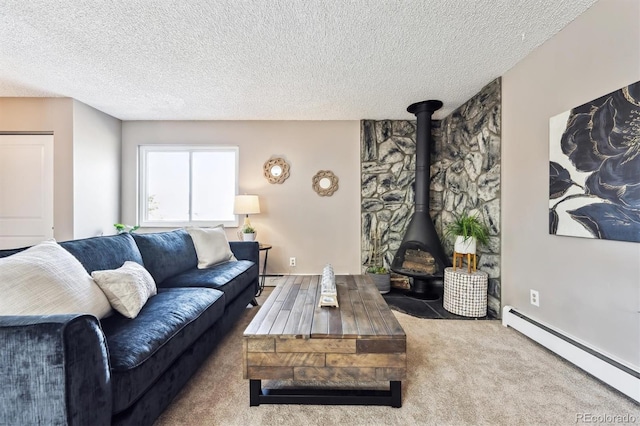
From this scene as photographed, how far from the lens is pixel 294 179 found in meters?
3.95

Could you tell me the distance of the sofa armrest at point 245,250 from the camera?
3084mm

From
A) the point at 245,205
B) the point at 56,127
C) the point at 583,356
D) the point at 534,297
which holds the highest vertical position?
the point at 56,127

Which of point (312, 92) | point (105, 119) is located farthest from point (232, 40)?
point (105, 119)

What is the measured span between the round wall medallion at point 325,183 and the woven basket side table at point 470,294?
196 centimetres

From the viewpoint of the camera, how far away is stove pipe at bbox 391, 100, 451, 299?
10.7ft

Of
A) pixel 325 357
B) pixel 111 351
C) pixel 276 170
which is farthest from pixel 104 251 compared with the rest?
pixel 276 170

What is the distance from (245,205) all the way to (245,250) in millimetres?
743

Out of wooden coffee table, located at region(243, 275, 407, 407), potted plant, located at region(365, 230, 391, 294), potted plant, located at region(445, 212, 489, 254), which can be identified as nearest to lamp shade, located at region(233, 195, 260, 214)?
potted plant, located at region(365, 230, 391, 294)

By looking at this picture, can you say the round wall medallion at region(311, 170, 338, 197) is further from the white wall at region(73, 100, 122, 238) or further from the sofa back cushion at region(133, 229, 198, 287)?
the white wall at region(73, 100, 122, 238)

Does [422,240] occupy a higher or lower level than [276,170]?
lower

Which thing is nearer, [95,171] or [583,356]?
[583,356]

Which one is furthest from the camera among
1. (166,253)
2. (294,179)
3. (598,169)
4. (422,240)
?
(294,179)

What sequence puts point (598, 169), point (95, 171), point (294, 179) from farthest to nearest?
point (294, 179) < point (95, 171) < point (598, 169)

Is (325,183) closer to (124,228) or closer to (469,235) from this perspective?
(469,235)
